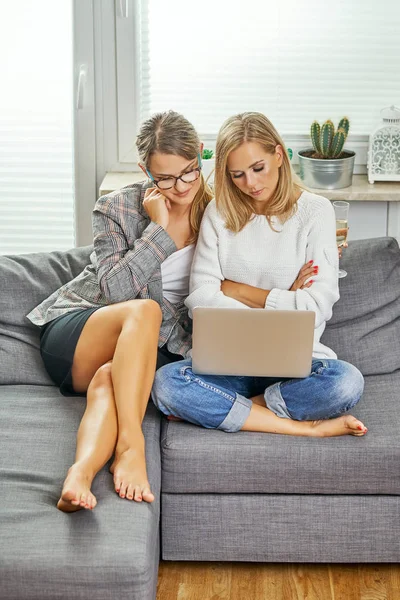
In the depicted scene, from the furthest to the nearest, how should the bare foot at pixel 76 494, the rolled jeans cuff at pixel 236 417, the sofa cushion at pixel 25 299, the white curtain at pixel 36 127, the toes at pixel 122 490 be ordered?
the white curtain at pixel 36 127 < the sofa cushion at pixel 25 299 < the rolled jeans cuff at pixel 236 417 < the toes at pixel 122 490 < the bare foot at pixel 76 494

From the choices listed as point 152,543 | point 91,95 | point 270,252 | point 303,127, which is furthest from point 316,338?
point 91,95

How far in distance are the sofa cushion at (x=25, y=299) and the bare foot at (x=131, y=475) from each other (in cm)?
54

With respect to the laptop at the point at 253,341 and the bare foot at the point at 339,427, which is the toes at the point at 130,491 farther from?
the bare foot at the point at 339,427

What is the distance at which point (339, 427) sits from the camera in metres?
2.28

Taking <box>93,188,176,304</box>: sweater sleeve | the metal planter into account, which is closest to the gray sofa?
<box>93,188,176,304</box>: sweater sleeve

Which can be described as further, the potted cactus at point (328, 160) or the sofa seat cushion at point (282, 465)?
the potted cactus at point (328, 160)

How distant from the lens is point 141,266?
251 centimetres

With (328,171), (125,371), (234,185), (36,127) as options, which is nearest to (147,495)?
(125,371)

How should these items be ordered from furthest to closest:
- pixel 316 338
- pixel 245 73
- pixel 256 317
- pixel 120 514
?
1. pixel 245 73
2. pixel 316 338
3. pixel 256 317
4. pixel 120 514

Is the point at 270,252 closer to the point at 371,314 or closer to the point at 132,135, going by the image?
the point at 371,314

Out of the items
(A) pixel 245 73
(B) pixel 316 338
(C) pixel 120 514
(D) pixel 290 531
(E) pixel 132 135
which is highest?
(A) pixel 245 73

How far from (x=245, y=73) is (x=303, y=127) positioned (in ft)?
1.07

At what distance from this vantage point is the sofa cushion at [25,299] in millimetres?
2586

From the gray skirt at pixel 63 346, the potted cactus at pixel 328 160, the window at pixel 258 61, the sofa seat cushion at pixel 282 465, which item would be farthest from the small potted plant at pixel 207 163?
the sofa seat cushion at pixel 282 465
